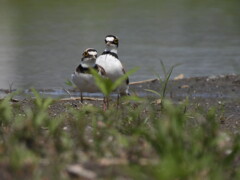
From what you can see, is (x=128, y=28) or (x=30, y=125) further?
(x=128, y=28)

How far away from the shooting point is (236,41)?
1339 cm

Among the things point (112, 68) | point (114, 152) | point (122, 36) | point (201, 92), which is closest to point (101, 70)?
point (112, 68)

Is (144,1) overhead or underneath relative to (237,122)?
overhead

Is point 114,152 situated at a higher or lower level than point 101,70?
lower

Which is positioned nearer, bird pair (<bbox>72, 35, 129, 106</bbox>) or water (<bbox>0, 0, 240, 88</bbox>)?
bird pair (<bbox>72, 35, 129, 106</bbox>)

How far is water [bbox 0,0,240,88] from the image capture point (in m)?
10.8

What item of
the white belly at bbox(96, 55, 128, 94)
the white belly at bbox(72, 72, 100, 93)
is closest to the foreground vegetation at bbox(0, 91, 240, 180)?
the white belly at bbox(72, 72, 100, 93)

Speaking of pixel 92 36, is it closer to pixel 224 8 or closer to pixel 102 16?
pixel 102 16

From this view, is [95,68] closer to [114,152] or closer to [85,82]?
[85,82]

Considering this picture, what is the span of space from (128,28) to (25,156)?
1187cm

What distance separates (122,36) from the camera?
14.2 m

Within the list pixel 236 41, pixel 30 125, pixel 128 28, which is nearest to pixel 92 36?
pixel 128 28

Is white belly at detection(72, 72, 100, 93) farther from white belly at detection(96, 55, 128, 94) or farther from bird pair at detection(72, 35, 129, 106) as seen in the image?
white belly at detection(96, 55, 128, 94)

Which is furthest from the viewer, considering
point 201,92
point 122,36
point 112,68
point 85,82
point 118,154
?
point 122,36
